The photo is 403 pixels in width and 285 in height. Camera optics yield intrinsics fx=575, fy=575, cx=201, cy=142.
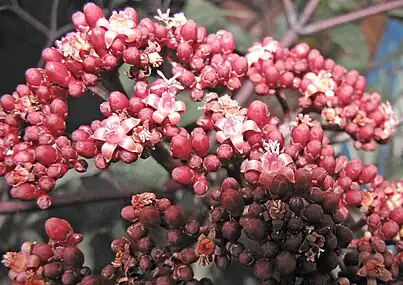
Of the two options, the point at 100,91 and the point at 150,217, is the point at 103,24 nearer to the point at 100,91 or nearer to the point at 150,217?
the point at 100,91

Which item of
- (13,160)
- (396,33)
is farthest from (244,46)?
(396,33)

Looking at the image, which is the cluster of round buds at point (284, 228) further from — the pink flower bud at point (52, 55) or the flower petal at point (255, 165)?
the pink flower bud at point (52, 55)

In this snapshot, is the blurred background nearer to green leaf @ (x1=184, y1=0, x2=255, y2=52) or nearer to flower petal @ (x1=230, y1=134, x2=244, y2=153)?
green leaf @ (x1=184, y1=0, x2=255, y2=52)

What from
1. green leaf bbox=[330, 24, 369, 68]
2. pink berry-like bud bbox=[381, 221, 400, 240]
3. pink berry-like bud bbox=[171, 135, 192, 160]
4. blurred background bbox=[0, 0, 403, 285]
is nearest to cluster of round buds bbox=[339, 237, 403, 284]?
pink berry-like bud bbox=[381, 221, 400, 240]

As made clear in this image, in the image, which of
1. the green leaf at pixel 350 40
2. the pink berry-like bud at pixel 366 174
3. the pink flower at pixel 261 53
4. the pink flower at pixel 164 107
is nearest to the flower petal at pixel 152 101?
the pink flower at pixel 164 107

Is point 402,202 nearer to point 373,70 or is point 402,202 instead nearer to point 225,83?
point 225,83

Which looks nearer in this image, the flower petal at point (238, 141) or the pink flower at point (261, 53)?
the flower petal at point (238, 141)

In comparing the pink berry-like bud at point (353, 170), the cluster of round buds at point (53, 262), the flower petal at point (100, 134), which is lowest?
the cluster of round buds at point (53, 262)

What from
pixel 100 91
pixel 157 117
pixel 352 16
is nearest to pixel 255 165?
pixel 157 117
